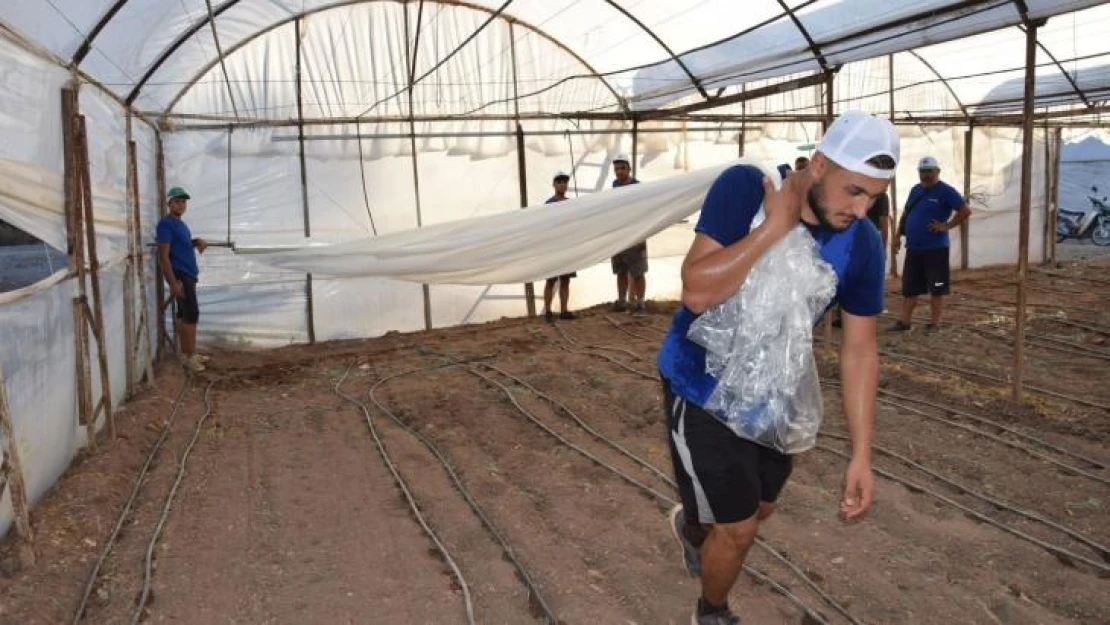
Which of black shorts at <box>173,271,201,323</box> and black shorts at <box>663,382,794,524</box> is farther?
black shorts at <box>173,271,201,323</box>

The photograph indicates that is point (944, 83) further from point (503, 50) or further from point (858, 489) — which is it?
point (858, 489)

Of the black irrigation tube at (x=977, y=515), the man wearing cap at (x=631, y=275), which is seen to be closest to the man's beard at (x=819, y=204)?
the black irrigation tube at (x=977, y=515)

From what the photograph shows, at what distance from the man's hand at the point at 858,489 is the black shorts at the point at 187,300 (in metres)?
5.66

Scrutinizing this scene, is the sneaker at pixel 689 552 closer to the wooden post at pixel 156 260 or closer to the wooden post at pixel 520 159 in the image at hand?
the wooden post at pixel 156 260

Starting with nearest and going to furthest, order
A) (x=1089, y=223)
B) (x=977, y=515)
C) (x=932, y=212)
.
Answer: (x=977, y=515) < (x=932, y=212) < (x=1089, y=223)

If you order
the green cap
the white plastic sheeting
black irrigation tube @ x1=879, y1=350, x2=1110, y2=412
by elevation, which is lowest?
black irrigation tube @ x1=879, y1=350, x2=1110, y2=412

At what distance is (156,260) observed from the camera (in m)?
6.54

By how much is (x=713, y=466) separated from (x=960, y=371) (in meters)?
4.14

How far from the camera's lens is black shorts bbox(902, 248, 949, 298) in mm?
6656

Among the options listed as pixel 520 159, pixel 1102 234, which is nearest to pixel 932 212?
pixel 520 159

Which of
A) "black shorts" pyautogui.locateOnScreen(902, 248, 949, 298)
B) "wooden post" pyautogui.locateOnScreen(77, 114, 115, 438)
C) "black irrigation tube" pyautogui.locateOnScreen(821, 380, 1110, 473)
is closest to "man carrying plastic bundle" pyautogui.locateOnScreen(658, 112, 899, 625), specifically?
"black irrigation tube" pyautogui.locateOnScreen(821, 380, 1110, 473)

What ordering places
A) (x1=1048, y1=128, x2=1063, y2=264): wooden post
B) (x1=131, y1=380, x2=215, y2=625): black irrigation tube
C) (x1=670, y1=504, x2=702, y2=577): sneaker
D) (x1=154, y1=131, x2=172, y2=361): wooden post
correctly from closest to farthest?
(x1=670, y1=504, x2=702, y2=577): sneaker, (x1=131, y1=380, x2=215, y2=625): black irrigation tube, (x1=154, y1=131, x2=172, y2=361): wooden post, (x1=1048, y1=128, x2=1063, y2=264): wooden post

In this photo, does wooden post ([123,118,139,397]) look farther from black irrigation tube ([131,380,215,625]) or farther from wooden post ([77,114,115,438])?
wooden post ([77,114,115,438])

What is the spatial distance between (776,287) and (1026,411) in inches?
130
